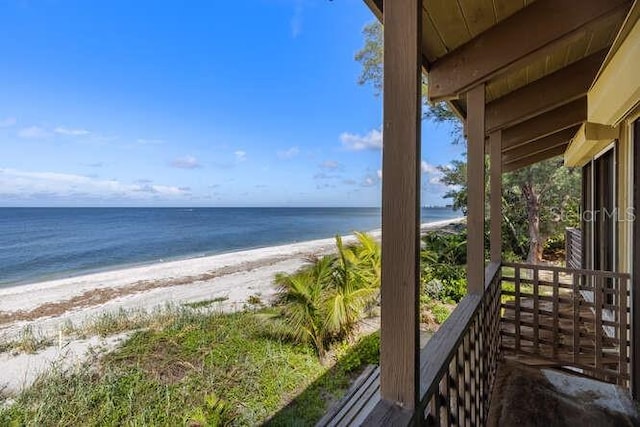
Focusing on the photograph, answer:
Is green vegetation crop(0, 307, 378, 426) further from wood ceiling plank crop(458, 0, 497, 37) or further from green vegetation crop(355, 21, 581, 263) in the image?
green vegetation crop(355, 21, 581, 263)

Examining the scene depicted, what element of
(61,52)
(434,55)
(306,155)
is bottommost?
(434,55)

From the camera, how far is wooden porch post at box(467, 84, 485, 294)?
193 centimetres

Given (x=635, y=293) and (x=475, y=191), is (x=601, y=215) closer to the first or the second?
(x=635, y=293)

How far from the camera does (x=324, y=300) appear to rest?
4.84 metres

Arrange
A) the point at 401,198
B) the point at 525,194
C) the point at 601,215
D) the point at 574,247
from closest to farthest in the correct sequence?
1. the point at 401,198
2. the point at 601,215
3. the point at 574,247
4. the point at 525,194

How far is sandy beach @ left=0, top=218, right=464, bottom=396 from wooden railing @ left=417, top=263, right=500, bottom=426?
4.22 metres

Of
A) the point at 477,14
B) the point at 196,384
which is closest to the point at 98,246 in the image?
the point at 196,384

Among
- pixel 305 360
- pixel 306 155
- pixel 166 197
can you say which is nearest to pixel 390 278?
pixel 305 360

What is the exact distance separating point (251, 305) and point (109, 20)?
897 inches

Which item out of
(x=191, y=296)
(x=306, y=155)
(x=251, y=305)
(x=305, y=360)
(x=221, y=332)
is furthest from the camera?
(x=306, y=155)

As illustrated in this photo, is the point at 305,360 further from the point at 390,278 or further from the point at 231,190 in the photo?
the point at 231,190

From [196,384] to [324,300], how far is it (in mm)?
1911

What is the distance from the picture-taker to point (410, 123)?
796 millimetres

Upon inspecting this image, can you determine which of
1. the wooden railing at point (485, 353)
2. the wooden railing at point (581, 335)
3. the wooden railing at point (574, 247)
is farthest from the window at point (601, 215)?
the wooden railing at point (581, 335)
